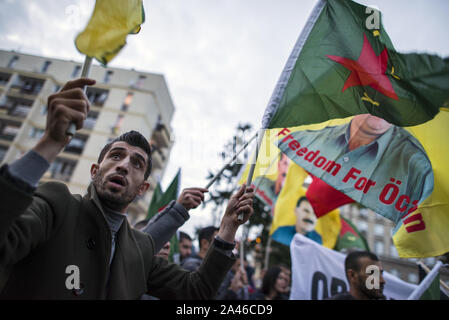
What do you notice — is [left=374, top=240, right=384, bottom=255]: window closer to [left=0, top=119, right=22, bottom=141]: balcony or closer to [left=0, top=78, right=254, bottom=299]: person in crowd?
[left=0, top=119, right=22, bottom=141]: balcony

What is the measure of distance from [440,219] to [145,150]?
117 inches

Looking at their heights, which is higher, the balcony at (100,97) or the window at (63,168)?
the balcony at (100,97)

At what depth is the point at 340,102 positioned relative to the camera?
2.76 m

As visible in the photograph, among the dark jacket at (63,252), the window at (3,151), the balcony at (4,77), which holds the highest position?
the window at (3,151)

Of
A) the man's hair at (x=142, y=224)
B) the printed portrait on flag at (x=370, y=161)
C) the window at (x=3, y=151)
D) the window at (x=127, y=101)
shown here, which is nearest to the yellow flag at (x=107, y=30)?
the printed portrait on flag at (x=370, y=161)

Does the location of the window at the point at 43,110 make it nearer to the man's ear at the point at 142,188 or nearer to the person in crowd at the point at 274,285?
the person in crowd at the point at 274,285

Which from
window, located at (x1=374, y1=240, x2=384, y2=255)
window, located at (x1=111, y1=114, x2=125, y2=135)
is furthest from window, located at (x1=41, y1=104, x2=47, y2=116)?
window, located at (x1=374, y1=240, x2=384, y2=255)

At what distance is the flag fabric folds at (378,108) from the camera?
2.63 m

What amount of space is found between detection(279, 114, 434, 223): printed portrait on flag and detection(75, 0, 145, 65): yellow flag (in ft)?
7.31

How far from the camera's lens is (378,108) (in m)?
2.74

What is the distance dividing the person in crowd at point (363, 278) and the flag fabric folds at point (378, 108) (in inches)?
23.8

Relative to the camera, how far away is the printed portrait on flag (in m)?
2.92
